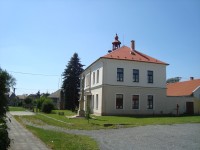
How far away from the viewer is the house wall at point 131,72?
35344mm

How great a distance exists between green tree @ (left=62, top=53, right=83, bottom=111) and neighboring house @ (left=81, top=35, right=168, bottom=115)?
17.2 m

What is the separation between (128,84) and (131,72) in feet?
5.92

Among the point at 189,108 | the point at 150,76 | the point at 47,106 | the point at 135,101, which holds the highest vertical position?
the point at 150,76

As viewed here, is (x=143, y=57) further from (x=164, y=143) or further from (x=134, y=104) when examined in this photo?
(x=164, y=143)

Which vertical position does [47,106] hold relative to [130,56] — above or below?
below

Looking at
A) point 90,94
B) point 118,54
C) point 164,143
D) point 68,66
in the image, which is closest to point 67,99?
point 68,66

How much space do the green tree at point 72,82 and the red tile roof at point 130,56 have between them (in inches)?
774

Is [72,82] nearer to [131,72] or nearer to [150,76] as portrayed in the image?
[131,72]

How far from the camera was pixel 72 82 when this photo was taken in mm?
56562

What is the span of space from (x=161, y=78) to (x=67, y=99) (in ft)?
81.3

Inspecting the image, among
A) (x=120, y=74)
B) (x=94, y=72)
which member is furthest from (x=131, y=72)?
(x=94, y=72)

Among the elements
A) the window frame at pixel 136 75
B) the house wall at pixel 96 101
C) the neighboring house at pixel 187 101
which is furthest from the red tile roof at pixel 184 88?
the house wall at pixel 96 101

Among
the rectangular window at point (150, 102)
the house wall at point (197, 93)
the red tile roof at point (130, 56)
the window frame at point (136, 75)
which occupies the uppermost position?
the red tile roof at point (130, 56)

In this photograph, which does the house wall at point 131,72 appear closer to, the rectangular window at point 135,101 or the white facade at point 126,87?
the white facade at point 126,87
